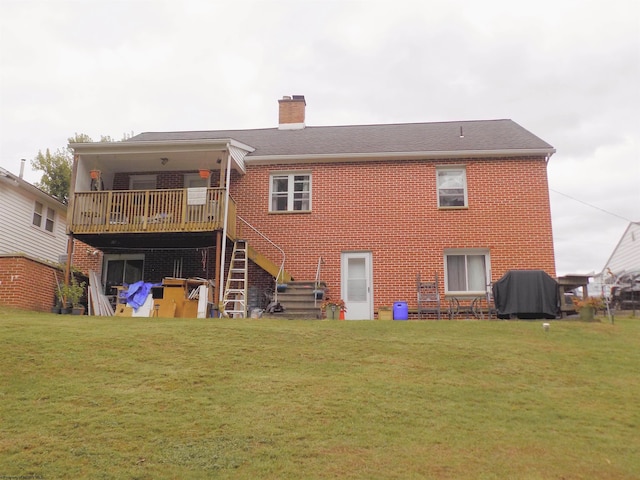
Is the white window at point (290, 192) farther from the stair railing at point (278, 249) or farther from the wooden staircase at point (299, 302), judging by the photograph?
the wooden staircase at point (299, 302)

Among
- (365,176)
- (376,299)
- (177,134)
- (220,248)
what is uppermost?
(177,134)

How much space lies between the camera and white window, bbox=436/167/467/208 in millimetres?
18391

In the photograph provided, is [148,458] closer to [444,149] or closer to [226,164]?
[226,164]

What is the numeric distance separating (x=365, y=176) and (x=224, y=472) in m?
13.6

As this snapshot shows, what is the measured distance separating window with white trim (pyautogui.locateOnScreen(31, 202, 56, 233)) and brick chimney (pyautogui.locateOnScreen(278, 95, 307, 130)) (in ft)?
29.5

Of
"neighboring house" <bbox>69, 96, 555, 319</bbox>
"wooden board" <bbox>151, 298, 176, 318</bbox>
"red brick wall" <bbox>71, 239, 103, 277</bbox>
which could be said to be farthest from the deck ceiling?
"wooden board" <bbox>151, 298, 176, 318</bbox>

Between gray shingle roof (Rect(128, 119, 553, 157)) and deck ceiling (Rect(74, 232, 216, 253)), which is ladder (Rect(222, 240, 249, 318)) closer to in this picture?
deck ceiling (Rect(74, 232, 216, 253))

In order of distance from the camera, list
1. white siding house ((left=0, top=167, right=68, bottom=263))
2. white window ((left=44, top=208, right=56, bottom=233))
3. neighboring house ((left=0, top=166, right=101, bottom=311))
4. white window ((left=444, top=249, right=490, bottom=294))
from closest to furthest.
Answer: neighboring house ((left=0, top=166, right=101, bottom=311))
white window ((left=444, top=249, right=490, bottom=294))
white siding house ((left=0, top=167, right=68, bottom=263))
white window ((left=44, top=208, right=56, bottom=233))

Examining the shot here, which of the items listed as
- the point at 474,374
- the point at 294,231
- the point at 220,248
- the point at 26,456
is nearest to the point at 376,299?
the point at 294,231

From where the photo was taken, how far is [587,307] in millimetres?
14391

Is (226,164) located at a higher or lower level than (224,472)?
higher

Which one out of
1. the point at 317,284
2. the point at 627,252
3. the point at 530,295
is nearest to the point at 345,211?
the point at 317,284

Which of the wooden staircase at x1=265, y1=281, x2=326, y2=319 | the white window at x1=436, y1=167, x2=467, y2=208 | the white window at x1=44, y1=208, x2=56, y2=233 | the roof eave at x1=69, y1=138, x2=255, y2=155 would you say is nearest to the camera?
the wooden staircase at x1=265, y1=281, x2=326, y2=319

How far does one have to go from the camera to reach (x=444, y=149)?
1850 centimetres
